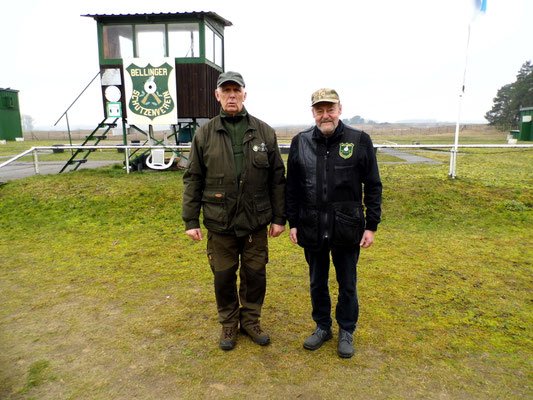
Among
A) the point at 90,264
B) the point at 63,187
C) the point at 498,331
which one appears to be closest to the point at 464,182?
the point at 498,331

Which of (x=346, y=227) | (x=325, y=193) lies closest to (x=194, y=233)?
(x=325, y=193)

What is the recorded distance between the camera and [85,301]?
4.12m

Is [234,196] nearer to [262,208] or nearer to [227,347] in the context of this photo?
[262,208]

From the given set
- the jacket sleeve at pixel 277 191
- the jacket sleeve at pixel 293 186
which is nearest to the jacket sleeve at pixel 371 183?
the jacket sleeve at pixel 293 186

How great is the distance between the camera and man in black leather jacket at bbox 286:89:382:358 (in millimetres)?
3092

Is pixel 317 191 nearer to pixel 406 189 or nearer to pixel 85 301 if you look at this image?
pixel 85 301

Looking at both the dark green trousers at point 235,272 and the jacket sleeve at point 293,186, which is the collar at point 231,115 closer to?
the jacket sleeve at point 293,186

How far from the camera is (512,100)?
57.7m

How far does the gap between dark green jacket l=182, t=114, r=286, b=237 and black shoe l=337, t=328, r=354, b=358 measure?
119 centimetres

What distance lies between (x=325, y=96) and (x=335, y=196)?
816 mm

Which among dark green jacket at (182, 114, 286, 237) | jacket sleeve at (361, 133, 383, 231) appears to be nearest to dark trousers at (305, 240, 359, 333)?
jacket sleeve at (361, 133, 383, 231)

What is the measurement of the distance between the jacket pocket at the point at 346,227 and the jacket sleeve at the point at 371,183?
0.14 m

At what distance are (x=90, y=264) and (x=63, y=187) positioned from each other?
4.93m

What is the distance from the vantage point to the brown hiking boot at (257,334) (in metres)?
3.31
